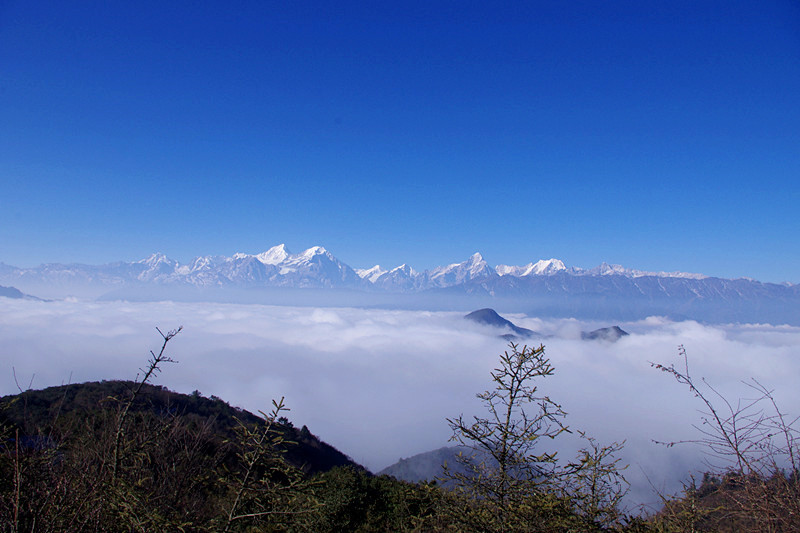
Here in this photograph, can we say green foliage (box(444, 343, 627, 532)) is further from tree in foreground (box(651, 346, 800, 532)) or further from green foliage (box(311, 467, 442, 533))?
green foliage (box(311, 467, 442, 533))

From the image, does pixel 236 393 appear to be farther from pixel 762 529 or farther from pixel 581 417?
pixel 762 529

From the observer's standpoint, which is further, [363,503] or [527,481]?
[363,503]

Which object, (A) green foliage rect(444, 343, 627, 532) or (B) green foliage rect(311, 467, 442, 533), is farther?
(B) green foliage rect(311, 467, 442, 533)

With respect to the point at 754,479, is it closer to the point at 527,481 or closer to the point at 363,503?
the point at 527,481

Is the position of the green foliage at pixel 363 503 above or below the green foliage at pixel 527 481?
below

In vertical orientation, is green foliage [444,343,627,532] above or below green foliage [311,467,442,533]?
above

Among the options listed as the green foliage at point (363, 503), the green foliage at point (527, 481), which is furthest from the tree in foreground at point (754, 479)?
the green foliage at point (363, 503)

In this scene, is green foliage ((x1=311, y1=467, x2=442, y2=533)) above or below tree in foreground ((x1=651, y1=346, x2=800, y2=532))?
below

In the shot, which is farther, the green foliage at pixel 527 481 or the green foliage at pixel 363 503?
the green foliage at pixel 363 503

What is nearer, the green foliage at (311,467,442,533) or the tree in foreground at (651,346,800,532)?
the tree in foreground at (651,346,800,532)

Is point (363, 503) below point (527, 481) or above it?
below

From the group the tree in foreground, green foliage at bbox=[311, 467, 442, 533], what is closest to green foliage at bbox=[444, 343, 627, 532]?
the tree in foreground

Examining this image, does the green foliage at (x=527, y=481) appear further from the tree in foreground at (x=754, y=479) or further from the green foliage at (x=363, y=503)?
the green foliage at (x=363, y=503)

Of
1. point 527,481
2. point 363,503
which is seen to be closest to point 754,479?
point 527,481
